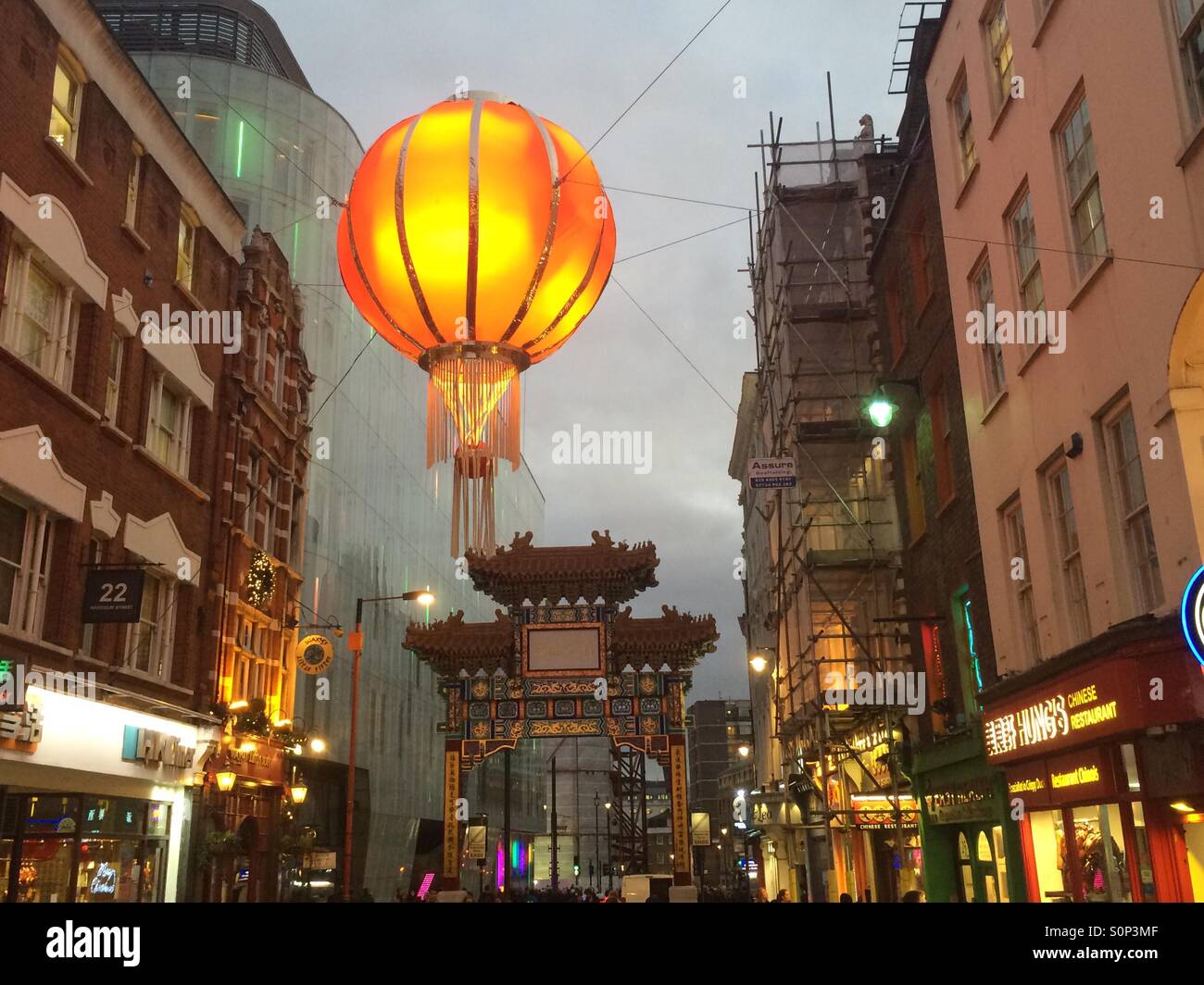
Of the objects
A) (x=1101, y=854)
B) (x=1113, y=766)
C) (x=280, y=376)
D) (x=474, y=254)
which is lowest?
(x=1101, y=854)

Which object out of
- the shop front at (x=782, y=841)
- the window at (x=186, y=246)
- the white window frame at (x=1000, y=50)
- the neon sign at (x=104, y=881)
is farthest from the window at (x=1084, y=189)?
the shop front at (x=782, y=841)

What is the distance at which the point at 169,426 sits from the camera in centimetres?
2064

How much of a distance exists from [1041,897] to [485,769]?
1959 inches

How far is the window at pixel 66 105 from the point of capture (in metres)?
16.2

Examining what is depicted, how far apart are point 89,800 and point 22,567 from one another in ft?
13.5

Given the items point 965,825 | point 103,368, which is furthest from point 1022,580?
point 103,368

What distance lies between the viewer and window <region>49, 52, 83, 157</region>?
16.2 meters

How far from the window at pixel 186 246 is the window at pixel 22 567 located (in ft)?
23.8

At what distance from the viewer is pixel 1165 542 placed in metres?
9.63

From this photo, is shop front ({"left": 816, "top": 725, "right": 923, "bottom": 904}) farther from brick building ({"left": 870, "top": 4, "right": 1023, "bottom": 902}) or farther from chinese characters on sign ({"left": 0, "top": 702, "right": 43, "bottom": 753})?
chinese characters on sign ({"left": 0, "top": 702, "right": 43, "bottom": 753})

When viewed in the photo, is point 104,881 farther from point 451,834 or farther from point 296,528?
point 296,528

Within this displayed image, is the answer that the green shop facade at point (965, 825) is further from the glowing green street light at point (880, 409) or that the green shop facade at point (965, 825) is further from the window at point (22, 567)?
the window at point (22, 567)

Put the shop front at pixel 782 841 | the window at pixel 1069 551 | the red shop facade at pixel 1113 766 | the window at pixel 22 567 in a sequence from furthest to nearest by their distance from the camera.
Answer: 1. the shop front at pixel 782 841
2. the window at pixel 22 567
3. the window at pixel 1069 551
4. the red shop facade at pixel 1113 766
